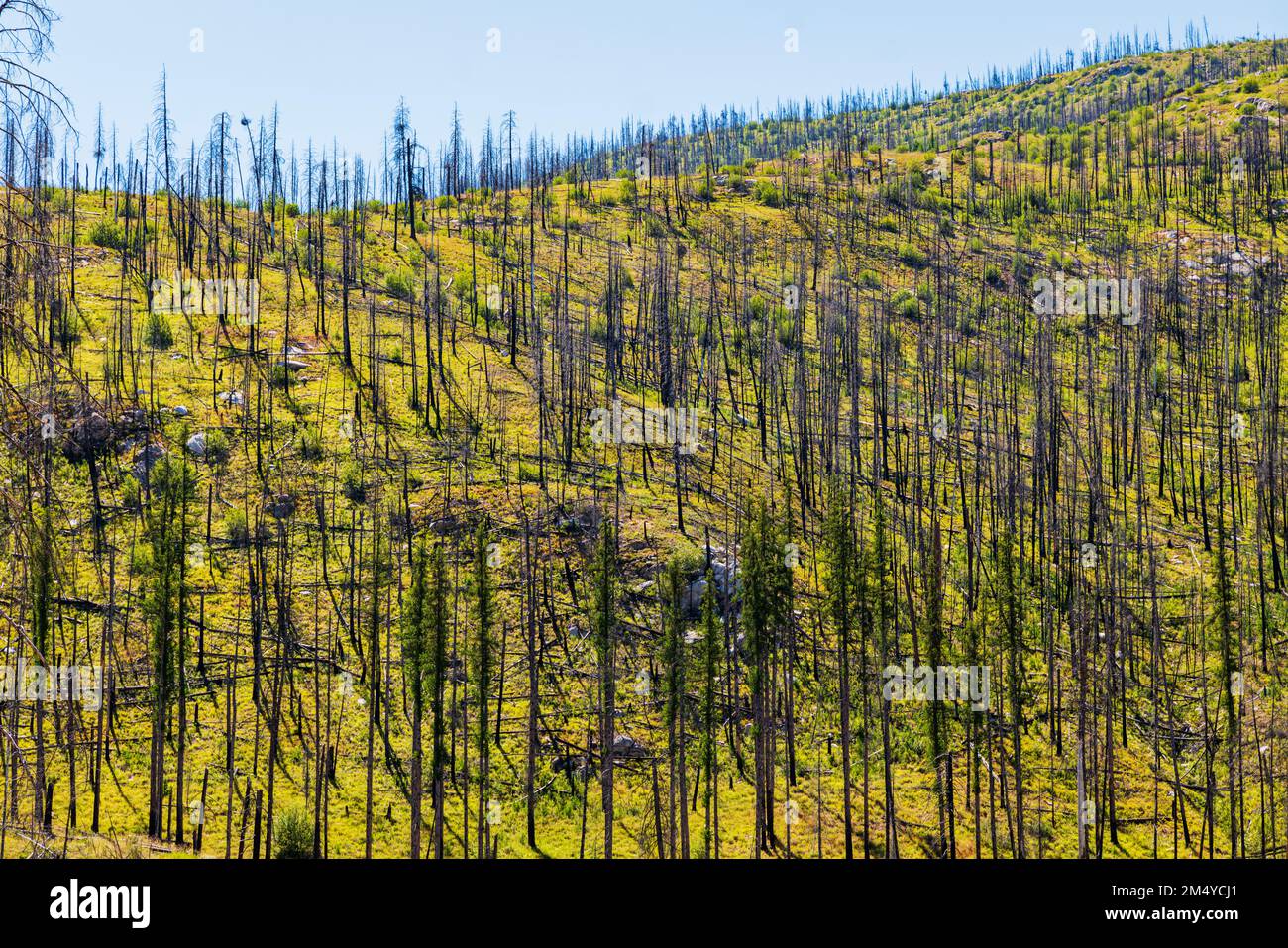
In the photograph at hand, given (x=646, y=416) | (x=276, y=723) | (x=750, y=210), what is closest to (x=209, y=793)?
(x=276, y=723)

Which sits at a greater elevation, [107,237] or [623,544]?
[107,237]

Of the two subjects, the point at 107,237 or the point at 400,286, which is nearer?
the point at 107,237

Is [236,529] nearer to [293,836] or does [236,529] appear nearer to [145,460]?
[145,460]

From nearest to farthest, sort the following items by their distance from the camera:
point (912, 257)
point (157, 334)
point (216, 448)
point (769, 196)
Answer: point (216, 448) → point (157, 334) → point (912, 257) → point (769, 196)

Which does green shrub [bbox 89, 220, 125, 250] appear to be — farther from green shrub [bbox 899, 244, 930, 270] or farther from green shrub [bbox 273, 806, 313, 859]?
green shrub [bbox 899, 244, 930, 270]

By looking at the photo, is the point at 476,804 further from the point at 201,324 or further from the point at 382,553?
the point at 201,324

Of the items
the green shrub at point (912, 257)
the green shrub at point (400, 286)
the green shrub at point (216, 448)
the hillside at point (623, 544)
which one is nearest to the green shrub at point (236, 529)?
the hillside at point (623, 544)

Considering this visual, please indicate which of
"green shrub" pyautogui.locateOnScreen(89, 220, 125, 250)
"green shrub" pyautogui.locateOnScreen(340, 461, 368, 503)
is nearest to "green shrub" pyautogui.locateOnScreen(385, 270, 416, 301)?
"green shrub" pyautogui.locateOnScreen(89, 220, 125, 250)

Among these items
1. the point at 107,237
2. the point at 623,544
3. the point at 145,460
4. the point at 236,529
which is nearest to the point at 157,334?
the point at 145,460

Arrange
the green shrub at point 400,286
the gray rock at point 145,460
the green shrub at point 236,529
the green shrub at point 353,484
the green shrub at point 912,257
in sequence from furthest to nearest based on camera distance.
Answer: the green shrub at point 912,257, the green shrub at point 400,286, the green shrub at point 353,484, the gray rock at point 145,460, the green shrub at point 236,529

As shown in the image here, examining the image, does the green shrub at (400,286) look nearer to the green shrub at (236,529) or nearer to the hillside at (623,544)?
the hillside at (623,544)

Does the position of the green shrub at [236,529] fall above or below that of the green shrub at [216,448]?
below

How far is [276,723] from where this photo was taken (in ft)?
170

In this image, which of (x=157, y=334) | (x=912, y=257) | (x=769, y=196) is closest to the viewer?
(x=157, y=334)
